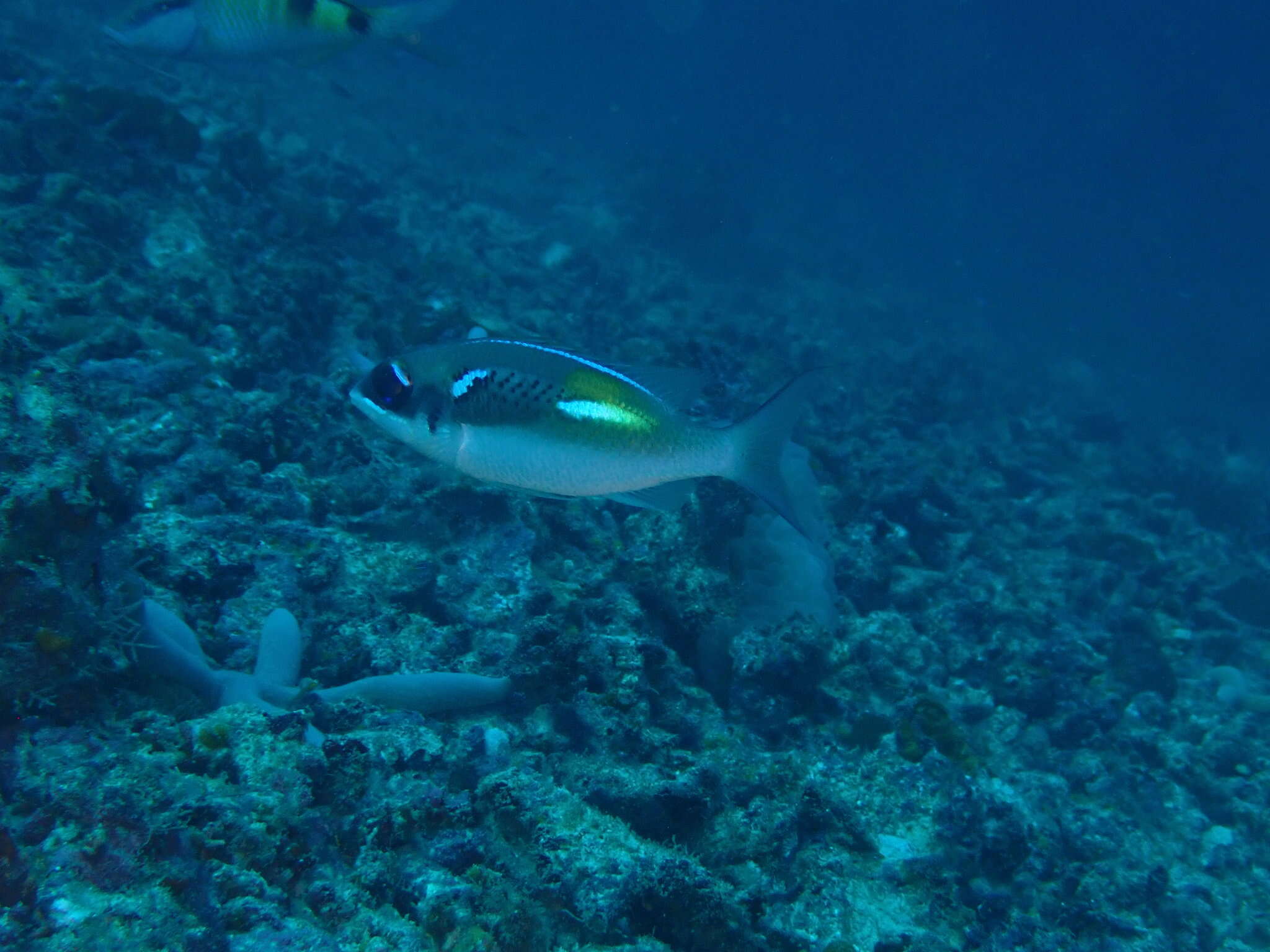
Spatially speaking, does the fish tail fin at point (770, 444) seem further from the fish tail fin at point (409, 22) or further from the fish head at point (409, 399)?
the fish tail fin at point (409, 22)

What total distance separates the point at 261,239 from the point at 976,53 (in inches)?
3690

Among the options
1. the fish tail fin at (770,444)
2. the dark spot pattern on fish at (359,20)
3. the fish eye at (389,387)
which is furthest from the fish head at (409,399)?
the dark spot pattern on fish at (359,20)

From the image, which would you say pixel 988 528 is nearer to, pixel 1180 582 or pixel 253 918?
pixel 1180 582

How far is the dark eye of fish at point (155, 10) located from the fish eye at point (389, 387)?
351 cm

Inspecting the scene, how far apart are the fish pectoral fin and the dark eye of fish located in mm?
4241

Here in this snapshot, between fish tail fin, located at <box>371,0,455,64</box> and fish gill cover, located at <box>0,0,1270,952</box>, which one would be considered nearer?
fish gill cover, located at <box>0,0,1270,952</box>

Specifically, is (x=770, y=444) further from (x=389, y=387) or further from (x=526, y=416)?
(x=389, y=387)

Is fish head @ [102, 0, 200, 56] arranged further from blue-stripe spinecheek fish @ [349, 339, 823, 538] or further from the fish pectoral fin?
the fish pectoral fin

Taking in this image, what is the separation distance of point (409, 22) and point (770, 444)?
10.2 feet

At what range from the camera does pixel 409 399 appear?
241cm

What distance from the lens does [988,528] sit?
9.45m

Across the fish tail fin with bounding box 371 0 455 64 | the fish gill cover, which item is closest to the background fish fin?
the fish gill cover

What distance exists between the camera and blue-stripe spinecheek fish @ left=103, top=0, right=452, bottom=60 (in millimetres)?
3770

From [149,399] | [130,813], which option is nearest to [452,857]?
[130,813]
